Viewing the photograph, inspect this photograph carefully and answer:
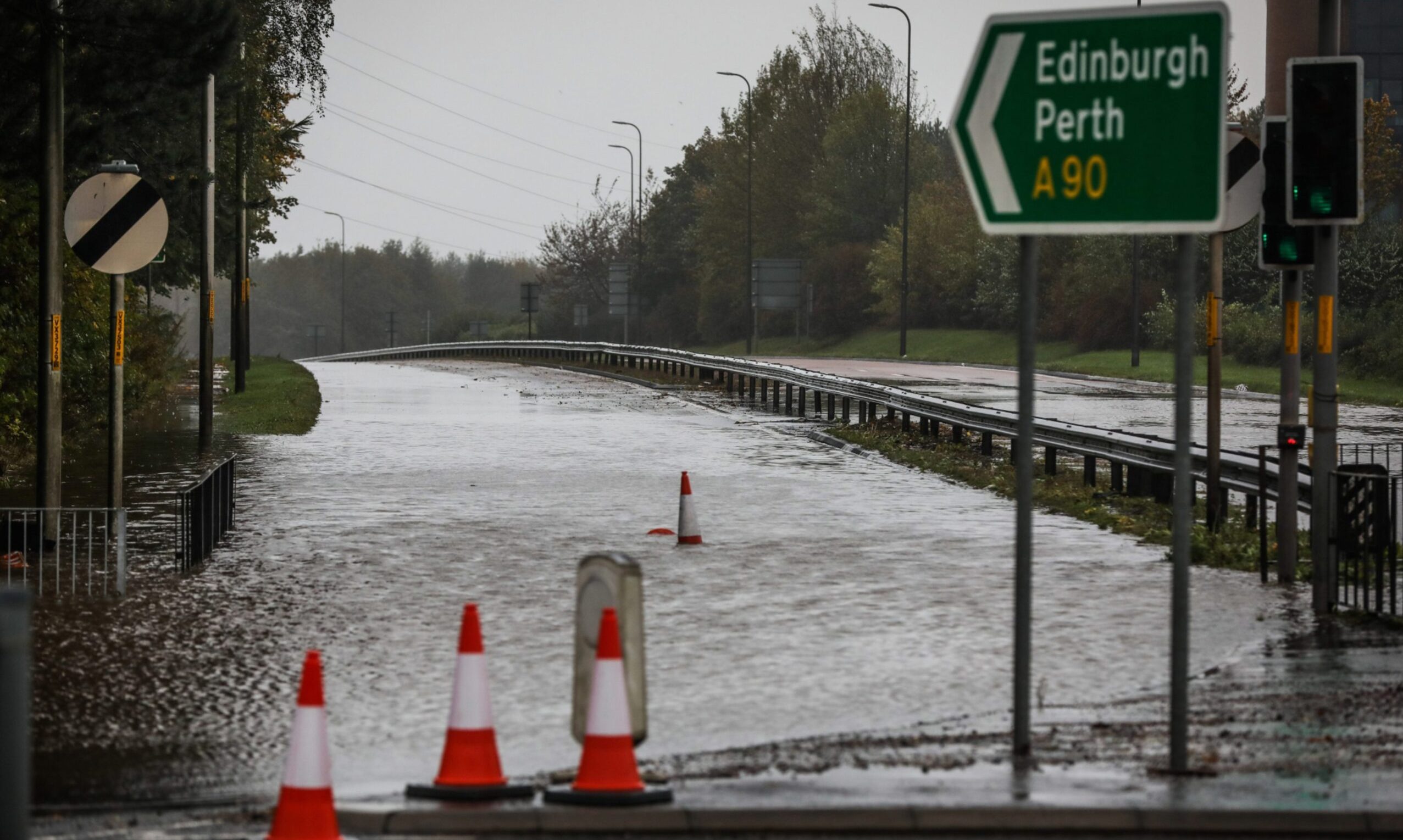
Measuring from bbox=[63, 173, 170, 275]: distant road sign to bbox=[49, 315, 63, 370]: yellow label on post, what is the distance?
0.75 metres

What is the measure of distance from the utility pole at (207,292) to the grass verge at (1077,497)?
865 centimetres

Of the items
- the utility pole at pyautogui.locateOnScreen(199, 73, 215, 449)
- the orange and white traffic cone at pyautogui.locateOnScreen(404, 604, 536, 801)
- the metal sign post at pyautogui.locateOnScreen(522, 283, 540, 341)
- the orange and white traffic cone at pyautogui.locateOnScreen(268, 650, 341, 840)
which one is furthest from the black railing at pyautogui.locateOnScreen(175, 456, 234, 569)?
the metal sign post at pyautogui.locateOnScreen(522, 283, 540, 341)

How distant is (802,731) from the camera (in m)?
8.05

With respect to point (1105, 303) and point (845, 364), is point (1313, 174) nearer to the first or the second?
point (845, 364)

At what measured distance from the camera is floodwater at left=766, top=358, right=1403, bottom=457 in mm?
26281

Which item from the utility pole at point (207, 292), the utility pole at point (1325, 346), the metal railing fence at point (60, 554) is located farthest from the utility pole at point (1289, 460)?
the utility pole at point (207, 292)

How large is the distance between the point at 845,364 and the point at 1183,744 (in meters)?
45.9

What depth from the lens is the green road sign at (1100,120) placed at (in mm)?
7277

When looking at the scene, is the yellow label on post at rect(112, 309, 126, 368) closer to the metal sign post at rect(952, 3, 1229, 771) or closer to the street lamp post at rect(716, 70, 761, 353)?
the metal sign post at rect(952, 3, 1229, 771)

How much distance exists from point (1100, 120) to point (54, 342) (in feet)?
29.2

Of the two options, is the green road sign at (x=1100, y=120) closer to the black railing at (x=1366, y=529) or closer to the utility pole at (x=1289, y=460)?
the black railing at (x=1366, y=529)

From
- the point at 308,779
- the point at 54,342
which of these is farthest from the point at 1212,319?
the point at 308,779

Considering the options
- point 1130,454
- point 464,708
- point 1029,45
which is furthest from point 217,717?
point 1130,454

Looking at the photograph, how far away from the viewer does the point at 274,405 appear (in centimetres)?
3322
